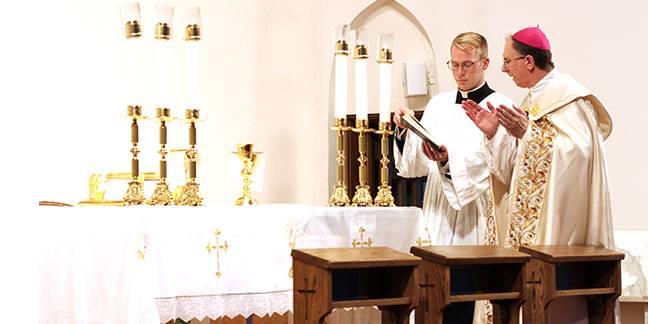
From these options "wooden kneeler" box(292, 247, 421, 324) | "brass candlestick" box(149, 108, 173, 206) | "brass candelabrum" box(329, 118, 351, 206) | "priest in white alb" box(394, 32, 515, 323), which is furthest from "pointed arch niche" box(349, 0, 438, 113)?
"wooden kneeler" box(292, 247, 421, 324)

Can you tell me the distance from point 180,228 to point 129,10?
147 cm

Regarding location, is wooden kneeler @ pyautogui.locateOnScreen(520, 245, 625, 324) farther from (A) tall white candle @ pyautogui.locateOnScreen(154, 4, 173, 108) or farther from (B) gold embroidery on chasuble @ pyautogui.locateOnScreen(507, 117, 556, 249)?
(A) tall white candle @ pyautogui.locateOnScreen(154, 4, 173, 108)

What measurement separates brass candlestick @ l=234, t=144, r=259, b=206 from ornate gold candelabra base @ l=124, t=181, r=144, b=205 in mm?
617

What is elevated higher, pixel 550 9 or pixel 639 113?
pixel 550 9

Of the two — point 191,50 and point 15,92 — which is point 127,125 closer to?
point 191,50

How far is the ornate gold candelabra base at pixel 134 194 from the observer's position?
4704 millimetres

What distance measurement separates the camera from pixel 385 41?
5.53m

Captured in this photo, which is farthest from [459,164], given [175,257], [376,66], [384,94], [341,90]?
[376,66]

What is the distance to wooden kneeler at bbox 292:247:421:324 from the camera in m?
3.35

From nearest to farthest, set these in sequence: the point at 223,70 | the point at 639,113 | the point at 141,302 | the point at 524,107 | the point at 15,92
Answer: the point at 15,92
the point at 141,302
the point at 524,107
the point at 639,113
the point at 223,70

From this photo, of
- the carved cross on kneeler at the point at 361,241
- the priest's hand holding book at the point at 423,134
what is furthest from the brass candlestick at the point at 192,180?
the priest's hand holding book at the point at 423,134

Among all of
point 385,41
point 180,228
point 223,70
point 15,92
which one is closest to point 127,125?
point 223,70

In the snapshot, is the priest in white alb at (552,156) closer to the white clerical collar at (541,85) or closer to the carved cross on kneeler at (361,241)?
the white clerical collar at (541,85)

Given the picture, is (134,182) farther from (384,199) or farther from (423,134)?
(423,134)
